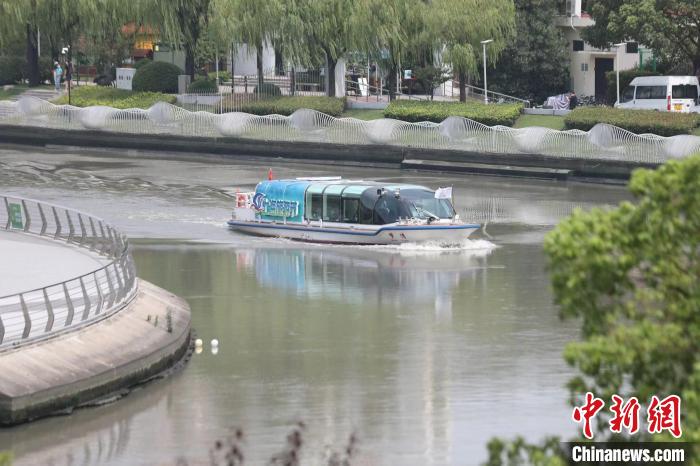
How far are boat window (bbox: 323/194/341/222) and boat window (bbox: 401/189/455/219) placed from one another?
2188mm

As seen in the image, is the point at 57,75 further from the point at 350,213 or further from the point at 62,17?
the point at 350,213

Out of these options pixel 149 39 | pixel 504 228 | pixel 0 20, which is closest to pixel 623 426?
pixel 504 228

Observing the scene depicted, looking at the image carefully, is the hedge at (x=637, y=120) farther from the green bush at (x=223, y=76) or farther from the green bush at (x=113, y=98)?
the green bush at (x=223, y=76)

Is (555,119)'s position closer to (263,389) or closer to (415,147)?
(415,147)

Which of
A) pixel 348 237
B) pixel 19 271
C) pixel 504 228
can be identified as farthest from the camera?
pixel 504 228

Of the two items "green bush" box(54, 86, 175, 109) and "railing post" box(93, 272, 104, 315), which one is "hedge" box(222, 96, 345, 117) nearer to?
"green bush" box(54, 86, 175, 109)

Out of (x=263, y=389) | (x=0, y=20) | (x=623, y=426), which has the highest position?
(x=0, y=20)

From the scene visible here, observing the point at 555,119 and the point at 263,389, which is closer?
the point at 263,389

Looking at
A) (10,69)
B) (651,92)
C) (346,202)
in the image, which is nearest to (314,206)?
(346,202)

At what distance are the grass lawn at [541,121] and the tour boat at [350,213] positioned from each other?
77.3 ft

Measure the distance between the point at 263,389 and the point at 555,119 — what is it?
141 ft

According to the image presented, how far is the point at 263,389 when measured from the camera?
2667cm

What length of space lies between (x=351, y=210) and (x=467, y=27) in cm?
3008

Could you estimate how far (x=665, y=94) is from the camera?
226ft
